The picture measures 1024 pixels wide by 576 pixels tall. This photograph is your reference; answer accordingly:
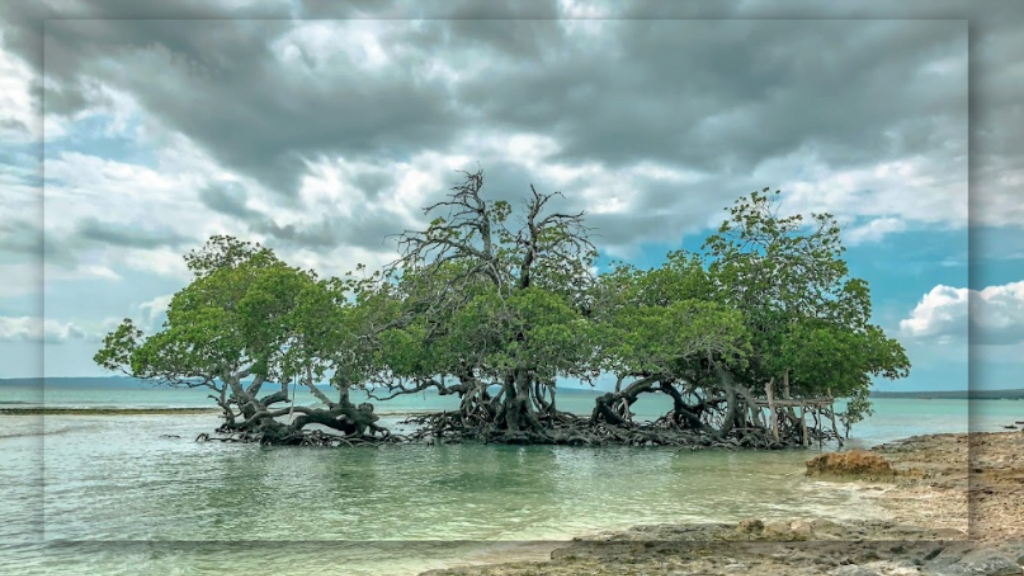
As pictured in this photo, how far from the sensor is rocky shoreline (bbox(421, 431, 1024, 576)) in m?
6.29

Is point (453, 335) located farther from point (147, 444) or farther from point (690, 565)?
point (690, 565)

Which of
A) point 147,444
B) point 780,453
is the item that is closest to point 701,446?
point 780,453

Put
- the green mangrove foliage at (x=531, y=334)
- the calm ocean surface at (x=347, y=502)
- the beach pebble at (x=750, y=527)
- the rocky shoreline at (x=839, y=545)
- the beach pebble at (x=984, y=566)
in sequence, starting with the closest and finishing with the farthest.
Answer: the beach pebble at (x=984, y=566)
the rocky shoreline at (x=839, y=545)
the calm ocean surface at (x=347, y=502)
the beach pebble at (x=750, y=527)
the green mangrove foliage at (x=531, y=334)

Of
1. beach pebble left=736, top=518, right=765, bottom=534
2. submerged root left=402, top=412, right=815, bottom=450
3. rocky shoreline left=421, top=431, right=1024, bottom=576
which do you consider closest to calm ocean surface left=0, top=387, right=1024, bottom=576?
rocky shoreline left=421, top=431, right=1024, bottom=576

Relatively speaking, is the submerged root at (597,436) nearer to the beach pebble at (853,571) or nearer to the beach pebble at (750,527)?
the beach pebble at (750,527)

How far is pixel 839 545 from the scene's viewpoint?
24.0ft

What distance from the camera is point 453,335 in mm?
18656

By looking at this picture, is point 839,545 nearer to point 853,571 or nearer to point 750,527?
point 750,527

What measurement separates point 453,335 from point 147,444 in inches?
373

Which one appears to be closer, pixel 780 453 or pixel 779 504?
pixel 779 504

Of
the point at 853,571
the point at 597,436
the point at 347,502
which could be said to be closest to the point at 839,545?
the point at 853,571

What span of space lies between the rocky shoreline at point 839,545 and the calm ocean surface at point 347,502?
1.95ft

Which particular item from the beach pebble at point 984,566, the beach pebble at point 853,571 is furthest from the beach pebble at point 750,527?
the beach pebble at point 984,566

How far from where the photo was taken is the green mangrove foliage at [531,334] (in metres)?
18.0
